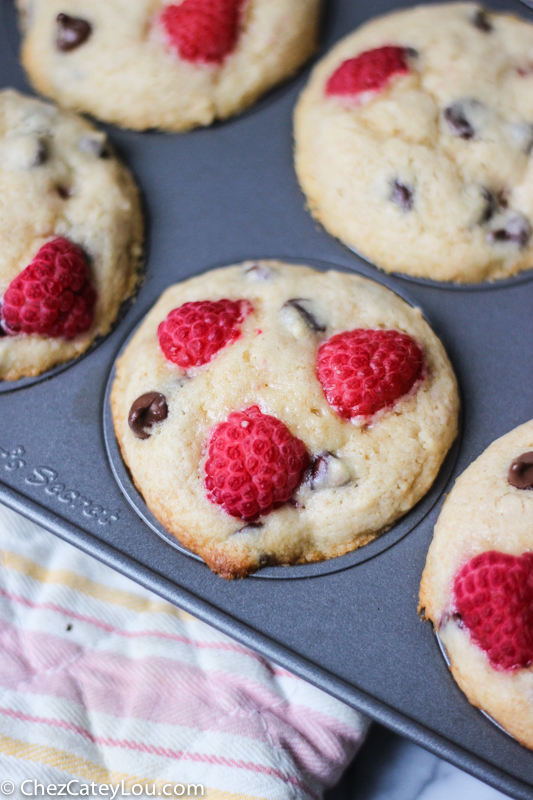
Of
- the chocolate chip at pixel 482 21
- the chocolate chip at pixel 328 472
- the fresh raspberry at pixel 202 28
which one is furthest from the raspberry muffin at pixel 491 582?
the fresh raspberry at pixel 202 28

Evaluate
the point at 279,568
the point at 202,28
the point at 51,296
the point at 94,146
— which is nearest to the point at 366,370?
the point at 279,568

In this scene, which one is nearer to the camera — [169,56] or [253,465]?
[253,465]

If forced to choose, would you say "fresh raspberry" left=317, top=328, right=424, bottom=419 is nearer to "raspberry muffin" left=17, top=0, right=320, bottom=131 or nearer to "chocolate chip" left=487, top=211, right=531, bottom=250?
"chocolate chip" left=487, top=211, right=531, bottom=250

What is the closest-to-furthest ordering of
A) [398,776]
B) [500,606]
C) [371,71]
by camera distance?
1. [500,606]
2. [398,776]
3. [371,71]

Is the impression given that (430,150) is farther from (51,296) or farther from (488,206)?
(51,296)

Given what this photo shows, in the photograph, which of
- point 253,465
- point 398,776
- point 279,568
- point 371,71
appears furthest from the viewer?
point 371,71

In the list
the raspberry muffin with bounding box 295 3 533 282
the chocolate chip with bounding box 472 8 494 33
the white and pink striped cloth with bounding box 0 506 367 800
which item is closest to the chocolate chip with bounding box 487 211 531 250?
the raspberry muffin with bounding box 295 3 533 282

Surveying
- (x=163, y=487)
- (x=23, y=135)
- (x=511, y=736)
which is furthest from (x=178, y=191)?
(x=511, y=736)

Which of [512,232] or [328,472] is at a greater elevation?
[512,232]
